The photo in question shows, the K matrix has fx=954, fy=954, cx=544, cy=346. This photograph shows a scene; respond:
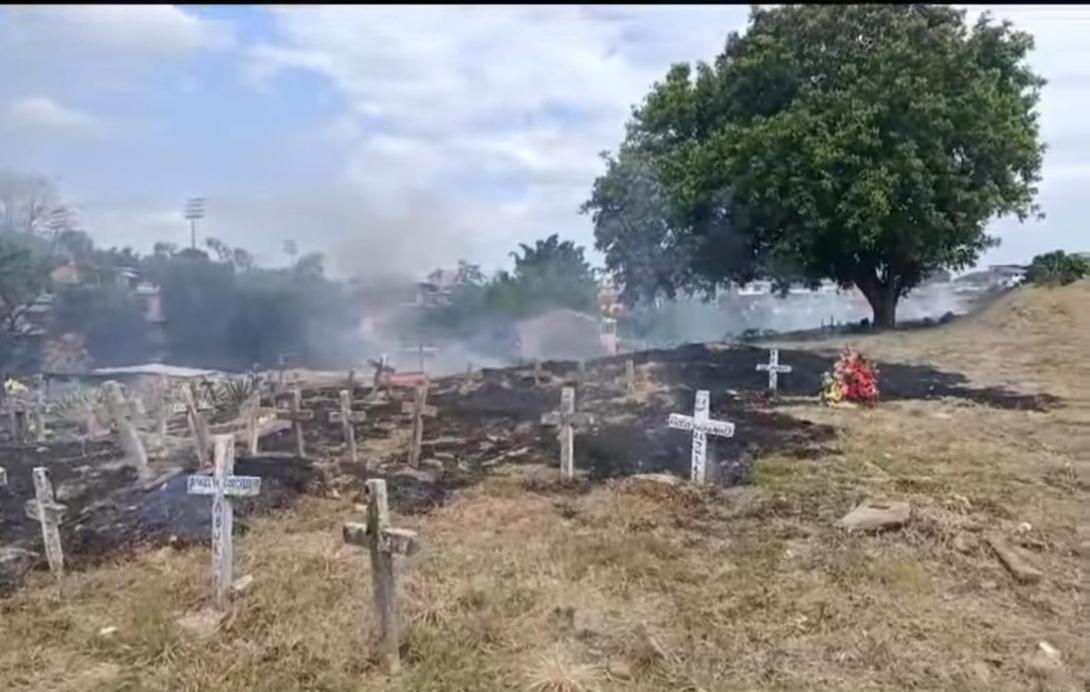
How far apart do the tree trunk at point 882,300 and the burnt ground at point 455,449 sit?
6.57 meters

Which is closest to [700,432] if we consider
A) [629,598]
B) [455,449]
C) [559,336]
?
[629,598]

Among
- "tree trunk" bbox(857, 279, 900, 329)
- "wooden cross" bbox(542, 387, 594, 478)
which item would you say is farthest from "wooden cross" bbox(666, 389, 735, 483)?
"tree trunk" bbox(857, 279, 900, 329)

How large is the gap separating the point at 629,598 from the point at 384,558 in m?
1.36

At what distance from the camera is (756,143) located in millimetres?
17625

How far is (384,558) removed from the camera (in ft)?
13.9

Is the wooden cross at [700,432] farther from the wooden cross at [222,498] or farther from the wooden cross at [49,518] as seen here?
the wooden cross at [49,518]

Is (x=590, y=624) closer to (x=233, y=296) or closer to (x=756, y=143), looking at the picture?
(x=756, y=143)

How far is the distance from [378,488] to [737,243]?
16137 mm

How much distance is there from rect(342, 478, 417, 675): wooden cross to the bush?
1871 cm

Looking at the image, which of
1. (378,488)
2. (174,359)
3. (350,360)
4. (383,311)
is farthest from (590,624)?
(174,359)

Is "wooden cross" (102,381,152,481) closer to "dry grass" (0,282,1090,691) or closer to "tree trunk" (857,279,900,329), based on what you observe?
"dry grass" (0,282,1090,691)

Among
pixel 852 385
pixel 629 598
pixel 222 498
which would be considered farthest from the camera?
pixel 852 385

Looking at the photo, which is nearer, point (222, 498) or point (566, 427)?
point (222, 498)

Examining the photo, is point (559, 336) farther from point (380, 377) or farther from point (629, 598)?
point (629, 598)
